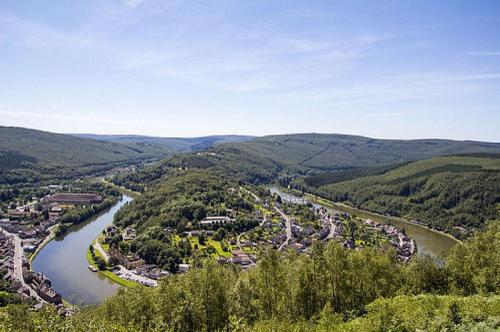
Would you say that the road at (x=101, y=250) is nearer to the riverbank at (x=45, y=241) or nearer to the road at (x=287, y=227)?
the riverbank at (x=45, y=241)

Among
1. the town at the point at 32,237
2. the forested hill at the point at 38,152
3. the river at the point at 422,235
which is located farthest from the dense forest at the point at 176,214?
the forested hill at the point at 38,152

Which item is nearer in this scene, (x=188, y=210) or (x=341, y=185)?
(x=188, y=210)

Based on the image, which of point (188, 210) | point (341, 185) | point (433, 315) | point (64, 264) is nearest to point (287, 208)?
point (188, 210)

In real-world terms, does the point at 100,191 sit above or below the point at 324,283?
below

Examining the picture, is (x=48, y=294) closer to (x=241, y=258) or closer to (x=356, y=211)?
(x=241, y=258)

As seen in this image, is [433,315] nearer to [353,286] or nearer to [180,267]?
[353,286]

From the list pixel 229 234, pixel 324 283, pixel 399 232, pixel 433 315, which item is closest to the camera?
pixel 433 315

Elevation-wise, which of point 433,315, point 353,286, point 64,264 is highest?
point 433,315

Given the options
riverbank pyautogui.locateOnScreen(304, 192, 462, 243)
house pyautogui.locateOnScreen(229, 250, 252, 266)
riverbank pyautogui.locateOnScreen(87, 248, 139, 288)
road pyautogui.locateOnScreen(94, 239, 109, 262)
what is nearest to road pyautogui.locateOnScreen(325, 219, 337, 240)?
riverbank pyautogui.locateOnScreen(304, 192, 462, 243)
